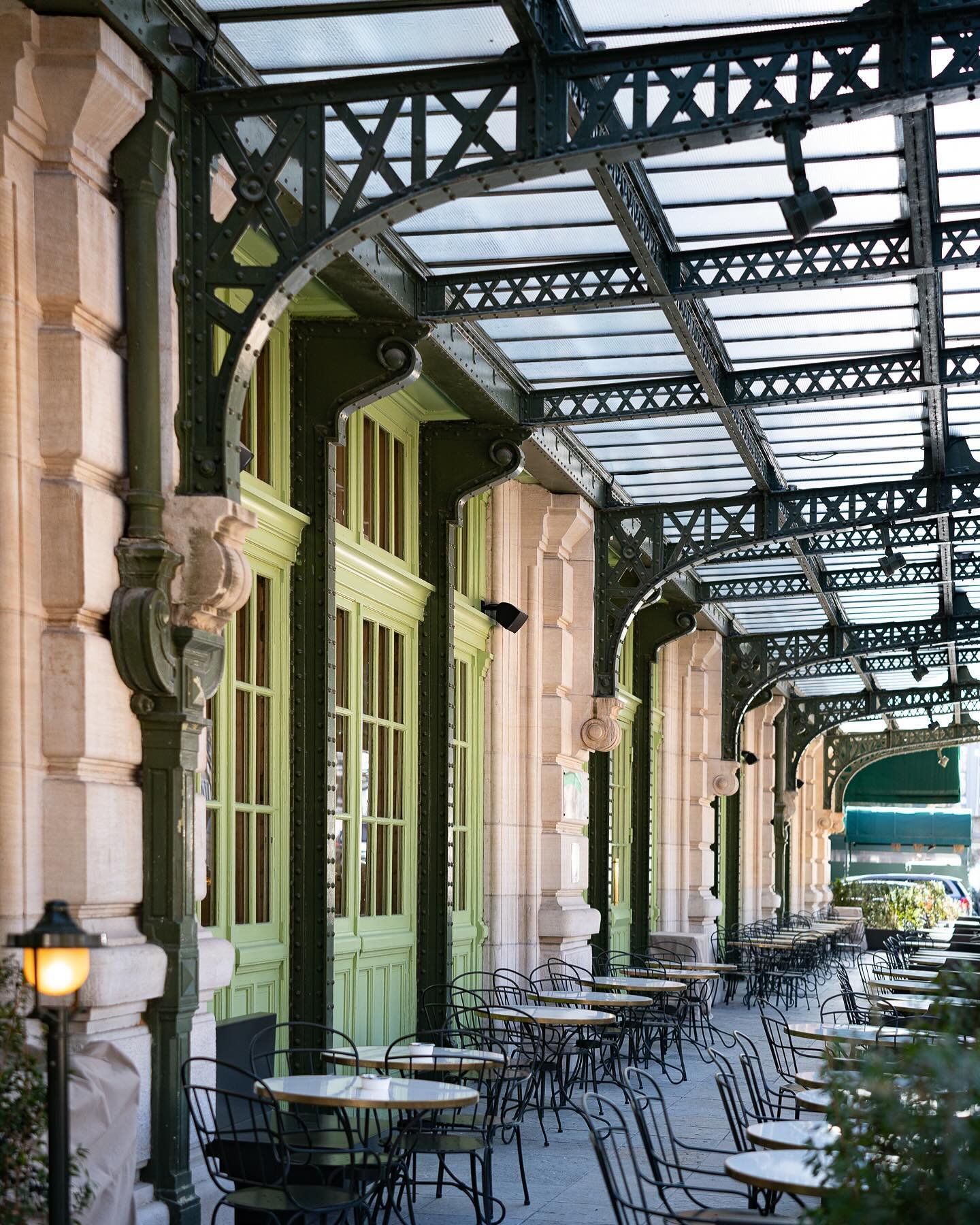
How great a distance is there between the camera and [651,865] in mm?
18281

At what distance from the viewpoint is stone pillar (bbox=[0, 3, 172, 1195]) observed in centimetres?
527

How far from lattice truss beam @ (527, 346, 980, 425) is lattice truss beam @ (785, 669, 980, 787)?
57.5 feet

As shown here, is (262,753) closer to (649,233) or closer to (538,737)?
(649,233)

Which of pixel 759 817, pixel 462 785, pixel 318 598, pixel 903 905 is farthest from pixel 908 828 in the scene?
pixel 318 598

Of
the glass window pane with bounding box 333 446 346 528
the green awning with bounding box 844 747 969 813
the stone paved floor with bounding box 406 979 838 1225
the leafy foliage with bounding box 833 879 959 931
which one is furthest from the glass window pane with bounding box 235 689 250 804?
the green awning with bounding box 844 747 969 813

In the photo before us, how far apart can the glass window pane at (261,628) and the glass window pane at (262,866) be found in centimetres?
71

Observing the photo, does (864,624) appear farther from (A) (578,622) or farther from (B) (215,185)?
(B) (215,185)

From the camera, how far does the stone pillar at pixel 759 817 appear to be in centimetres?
2564

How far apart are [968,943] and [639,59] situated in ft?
48.7

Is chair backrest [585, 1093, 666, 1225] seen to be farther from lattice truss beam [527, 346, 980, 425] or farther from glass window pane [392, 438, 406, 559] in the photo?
lattice truss beam [527, 346, 980, 425]

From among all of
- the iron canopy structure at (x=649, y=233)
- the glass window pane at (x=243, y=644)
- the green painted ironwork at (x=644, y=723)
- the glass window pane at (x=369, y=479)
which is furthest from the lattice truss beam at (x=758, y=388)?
the green painted ironwork at (x=644, y=723)

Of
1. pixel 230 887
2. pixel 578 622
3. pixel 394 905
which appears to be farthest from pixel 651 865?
pixel 230 887

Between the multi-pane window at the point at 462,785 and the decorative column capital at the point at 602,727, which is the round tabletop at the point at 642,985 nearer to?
the multi-pane window at the point at 462,785

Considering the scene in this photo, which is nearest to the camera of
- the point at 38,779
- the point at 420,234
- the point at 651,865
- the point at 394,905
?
the point at 38,779
